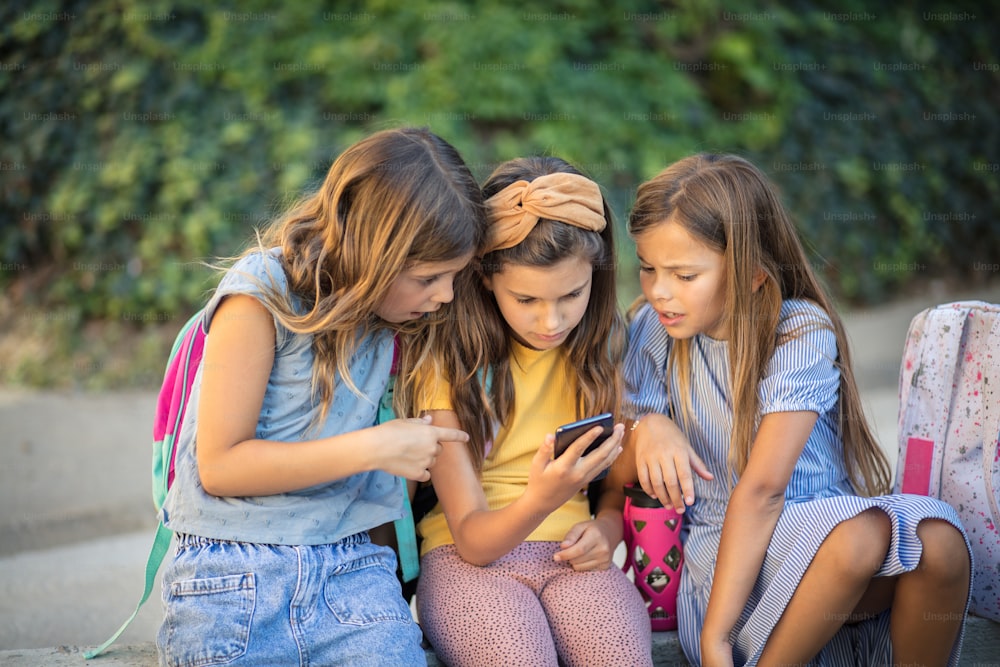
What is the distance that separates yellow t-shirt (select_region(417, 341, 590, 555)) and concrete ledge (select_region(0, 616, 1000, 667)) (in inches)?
14.0

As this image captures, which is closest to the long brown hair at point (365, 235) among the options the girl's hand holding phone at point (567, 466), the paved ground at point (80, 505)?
the girl's hand holding phone at point (567, 466)

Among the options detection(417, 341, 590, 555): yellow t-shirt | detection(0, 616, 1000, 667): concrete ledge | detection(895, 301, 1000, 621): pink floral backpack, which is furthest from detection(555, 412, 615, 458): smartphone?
detection(895, 301, 1000, 621): pink floral backpack

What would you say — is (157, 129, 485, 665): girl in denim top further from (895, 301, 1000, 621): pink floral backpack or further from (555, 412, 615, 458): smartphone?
(895, 301, 1000, 621): pink floral backpack

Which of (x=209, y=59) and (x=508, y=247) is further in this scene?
(x=209, y=59)

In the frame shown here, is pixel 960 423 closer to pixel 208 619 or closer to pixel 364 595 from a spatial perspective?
pixel 364 595

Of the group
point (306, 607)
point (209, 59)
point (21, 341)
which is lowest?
point (21, 341)

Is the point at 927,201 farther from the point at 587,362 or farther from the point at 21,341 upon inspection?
the point at 21,341

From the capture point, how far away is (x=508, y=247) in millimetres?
2215

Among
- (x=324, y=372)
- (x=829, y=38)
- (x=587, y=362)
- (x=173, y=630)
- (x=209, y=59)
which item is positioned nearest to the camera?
(x=173, y=630)

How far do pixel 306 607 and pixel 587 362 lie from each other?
36.1 inches

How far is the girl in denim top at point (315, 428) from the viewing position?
6.39 ft

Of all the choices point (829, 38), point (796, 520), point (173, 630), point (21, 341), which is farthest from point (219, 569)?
point (829, 38)

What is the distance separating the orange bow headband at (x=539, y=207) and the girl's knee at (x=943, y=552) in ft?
3.35

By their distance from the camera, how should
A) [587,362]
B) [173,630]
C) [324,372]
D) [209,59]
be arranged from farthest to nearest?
[209,59]
[587,362]
[324,372]
[173,630]
